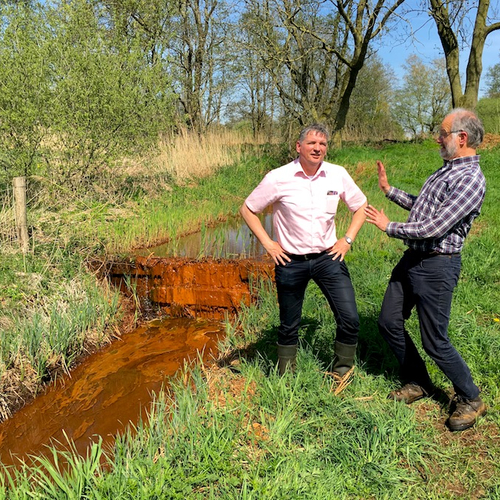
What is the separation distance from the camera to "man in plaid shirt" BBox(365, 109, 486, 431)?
2689mm

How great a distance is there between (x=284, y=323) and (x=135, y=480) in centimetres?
150

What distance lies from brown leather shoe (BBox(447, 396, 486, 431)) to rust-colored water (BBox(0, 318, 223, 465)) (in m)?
2.33

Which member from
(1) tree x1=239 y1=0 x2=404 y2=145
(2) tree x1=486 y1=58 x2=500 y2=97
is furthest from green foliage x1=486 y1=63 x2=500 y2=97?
(1) tree x1=239 y1=0 x2=404 y2=145

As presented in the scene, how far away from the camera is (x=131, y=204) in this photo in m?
10.1

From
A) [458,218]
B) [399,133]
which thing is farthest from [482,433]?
[399,133]

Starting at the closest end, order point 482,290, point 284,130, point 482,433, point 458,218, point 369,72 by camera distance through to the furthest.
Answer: point 458,218, point 482,433, point 482,290, point 284,130, point 369,72

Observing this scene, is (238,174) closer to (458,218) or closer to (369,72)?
(458,218)

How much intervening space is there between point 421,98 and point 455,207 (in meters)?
26.5

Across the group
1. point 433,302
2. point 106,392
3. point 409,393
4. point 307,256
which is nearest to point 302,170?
point 307,256

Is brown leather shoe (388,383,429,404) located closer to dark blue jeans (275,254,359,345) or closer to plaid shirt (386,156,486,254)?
dark blue jeans (275,254,359,345)

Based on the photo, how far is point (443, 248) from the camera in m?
2.82

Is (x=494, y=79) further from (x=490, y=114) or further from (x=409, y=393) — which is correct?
(x=409, y=393)

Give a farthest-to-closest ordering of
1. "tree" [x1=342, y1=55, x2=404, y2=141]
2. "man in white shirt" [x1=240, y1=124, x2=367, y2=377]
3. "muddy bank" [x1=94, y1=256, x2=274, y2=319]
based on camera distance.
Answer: "tree" [x1=342, y1=55, x2=404, y2=141]
"muddy bank" [x1=94, y1=256, x2=274, y2=319]
"man in white shirt" [x1=240, y1=124, x2=367, y2=377]

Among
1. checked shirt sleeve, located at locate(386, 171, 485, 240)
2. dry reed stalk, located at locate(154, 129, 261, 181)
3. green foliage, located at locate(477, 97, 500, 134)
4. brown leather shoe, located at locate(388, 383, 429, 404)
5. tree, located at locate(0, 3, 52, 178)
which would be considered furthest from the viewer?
green foliage, located at locate(477, 97, 500, 134)
